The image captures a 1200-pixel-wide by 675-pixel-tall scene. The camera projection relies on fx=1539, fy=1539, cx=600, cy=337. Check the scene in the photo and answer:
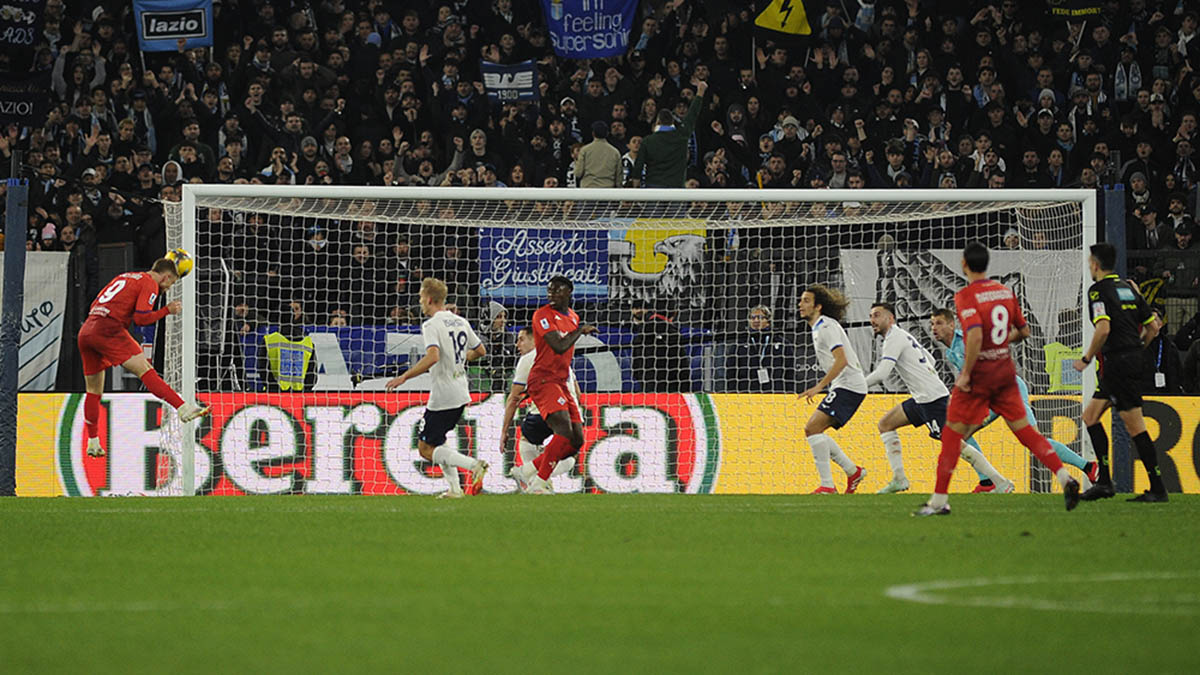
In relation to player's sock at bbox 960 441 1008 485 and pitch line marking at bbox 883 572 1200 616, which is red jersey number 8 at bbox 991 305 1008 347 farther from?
player's sock at bbox 960 441 1008 485

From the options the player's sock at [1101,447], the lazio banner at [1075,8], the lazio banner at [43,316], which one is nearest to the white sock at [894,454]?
the player's sock at [1101,447]

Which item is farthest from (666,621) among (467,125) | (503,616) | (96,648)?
(467,125)

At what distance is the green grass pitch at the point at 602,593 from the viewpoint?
4.40 metres

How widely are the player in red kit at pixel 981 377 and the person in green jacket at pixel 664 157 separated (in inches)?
348

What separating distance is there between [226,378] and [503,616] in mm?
11562

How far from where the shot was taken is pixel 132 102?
1989cm

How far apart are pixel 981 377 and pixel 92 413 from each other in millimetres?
8505

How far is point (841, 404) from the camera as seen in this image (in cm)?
1430

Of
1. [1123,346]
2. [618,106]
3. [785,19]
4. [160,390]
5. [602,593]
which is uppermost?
[785,19]

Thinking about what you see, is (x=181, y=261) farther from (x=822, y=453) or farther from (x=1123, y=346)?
(x=1123, y=346)

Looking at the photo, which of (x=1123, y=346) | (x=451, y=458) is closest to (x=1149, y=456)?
(x=1123, y=346)

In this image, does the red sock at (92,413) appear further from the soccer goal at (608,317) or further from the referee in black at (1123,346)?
the referee in black at (1123,346)

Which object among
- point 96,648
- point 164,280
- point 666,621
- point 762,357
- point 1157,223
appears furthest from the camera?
point 1157,223

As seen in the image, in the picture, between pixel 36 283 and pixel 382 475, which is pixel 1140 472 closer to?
pixel 382 475
